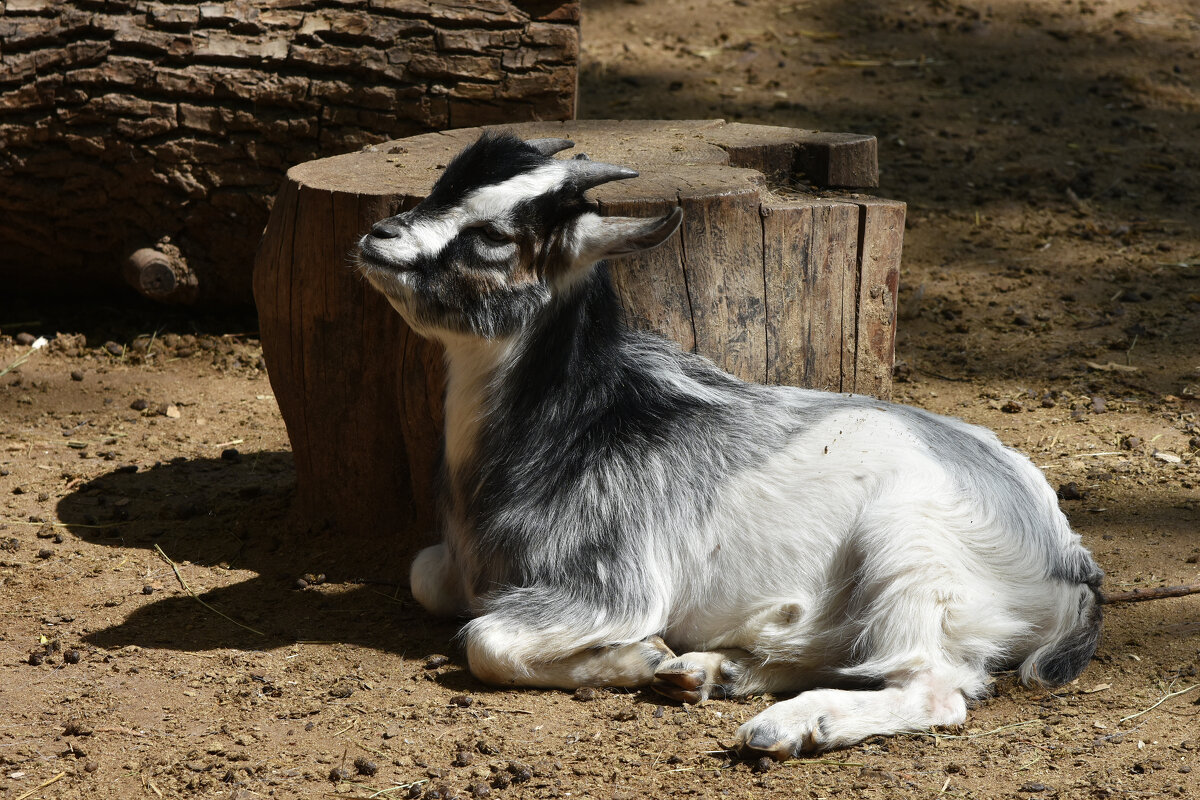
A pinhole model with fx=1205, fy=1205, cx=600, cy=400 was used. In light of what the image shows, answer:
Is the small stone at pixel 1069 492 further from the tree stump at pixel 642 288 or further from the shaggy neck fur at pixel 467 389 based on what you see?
the shaggy neck fur at pixel 467 389

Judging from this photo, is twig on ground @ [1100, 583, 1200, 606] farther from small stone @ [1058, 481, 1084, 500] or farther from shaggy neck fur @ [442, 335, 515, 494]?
shaggy neck fur @ [442, 335, 515, 494]

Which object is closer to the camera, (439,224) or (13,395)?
(439,224)

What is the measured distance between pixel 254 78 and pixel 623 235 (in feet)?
11.4

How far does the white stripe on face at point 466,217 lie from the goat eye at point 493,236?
0.02 meters

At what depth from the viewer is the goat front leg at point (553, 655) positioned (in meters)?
3.44

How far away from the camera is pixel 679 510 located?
11.9 feet

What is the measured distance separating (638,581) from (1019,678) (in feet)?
3.75

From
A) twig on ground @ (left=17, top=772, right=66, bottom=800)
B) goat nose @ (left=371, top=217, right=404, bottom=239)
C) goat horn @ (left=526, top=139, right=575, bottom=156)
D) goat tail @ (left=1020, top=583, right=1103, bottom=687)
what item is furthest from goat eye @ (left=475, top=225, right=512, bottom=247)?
goat tail @ (left=1020, top=583, right=1103, bottom=687)

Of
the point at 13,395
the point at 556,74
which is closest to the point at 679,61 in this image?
the point at 556,74

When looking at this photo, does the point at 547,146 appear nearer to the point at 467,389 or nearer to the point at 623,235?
the point at 623,235

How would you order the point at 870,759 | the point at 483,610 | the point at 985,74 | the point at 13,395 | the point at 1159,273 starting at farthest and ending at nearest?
the point at 985,74 < the point at 1159,273 < the point at 13,395 < the point at 483,610 < the point at 870,759

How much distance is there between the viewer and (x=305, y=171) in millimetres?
4348

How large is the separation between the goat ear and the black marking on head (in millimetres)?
266

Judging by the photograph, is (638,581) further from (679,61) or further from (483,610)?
(679,61)
